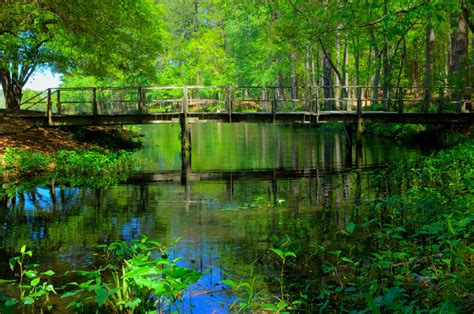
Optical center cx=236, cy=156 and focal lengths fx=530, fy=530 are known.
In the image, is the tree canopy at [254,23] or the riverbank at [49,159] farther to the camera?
the tree canopy at [254,23]

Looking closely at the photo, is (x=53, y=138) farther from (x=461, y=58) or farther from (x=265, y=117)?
(x=461, y=58)

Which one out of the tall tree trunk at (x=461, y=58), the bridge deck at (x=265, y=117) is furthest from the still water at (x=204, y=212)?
the tall tree trunk at (x=461, y=58)

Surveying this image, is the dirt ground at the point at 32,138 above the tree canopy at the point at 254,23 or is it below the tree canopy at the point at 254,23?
below

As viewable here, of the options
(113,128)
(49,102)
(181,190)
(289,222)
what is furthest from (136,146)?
(289,222)

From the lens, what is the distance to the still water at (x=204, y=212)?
7.83 m

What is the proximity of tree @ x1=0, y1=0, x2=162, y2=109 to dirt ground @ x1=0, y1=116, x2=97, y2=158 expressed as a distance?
2337mm

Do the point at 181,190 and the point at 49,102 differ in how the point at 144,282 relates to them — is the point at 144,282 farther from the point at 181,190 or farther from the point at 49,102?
the point at 49,102

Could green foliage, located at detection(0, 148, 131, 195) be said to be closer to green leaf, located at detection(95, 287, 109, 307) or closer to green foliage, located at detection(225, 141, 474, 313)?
green foliage, located at detection(225, 141, 474, 313)

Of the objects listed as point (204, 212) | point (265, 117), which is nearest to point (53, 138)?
point (265, 117)

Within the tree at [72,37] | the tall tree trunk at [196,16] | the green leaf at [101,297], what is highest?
the tall tree trunk at [196,16]

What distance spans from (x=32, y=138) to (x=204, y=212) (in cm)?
1202

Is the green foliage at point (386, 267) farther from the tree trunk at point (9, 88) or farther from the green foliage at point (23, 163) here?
the tree trunk at point (9, 88)

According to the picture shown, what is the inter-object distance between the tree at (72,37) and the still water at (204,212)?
5.32m

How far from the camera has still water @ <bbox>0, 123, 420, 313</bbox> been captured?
7832mm
